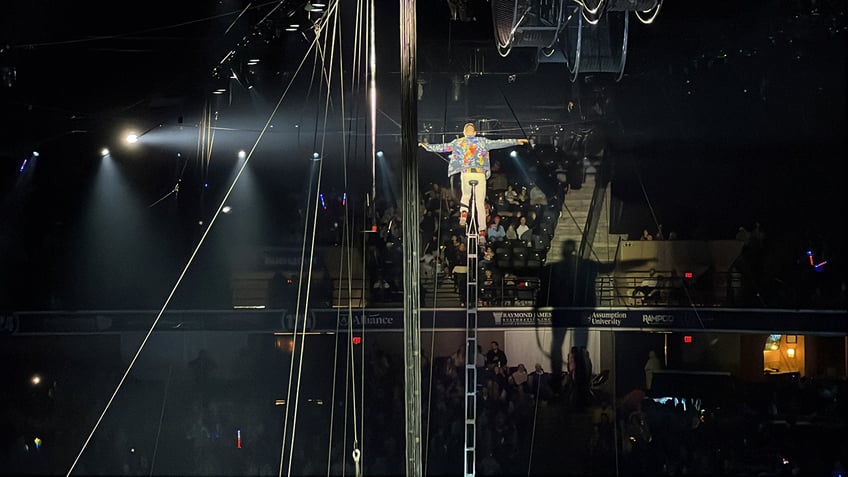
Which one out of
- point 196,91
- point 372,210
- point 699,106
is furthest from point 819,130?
point 196,91

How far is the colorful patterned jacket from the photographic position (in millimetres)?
10008

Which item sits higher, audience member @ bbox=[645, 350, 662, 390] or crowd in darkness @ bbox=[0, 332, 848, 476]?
audience member @ bbox=[645, 350, 662, 390]

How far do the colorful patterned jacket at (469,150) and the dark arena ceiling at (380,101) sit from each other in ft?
1.13

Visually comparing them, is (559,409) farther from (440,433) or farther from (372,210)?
(372,210)

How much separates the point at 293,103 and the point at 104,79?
199 cm

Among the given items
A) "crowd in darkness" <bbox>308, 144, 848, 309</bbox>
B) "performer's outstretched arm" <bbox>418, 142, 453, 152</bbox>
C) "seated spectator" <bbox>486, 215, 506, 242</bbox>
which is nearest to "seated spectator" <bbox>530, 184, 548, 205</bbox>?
"crowd in darkness" <bbox>308, 144, 848, 309</bbox>

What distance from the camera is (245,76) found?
9648 mm

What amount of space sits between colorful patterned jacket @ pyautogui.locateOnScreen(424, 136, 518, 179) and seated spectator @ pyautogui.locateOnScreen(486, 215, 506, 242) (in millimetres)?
810

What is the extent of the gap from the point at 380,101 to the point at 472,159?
1.28 metres

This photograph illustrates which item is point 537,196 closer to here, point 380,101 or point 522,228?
point 522,228

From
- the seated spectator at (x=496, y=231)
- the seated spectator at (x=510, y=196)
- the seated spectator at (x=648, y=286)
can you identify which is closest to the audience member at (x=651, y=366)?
the seated spectator at (x=648, y=286)

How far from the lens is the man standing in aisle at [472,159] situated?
10.0 m

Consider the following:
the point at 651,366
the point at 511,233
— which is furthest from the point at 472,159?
the point at 651,366

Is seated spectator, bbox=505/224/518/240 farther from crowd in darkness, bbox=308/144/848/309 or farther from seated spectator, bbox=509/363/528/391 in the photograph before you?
seated spectator, bbox=509/363/528/391
